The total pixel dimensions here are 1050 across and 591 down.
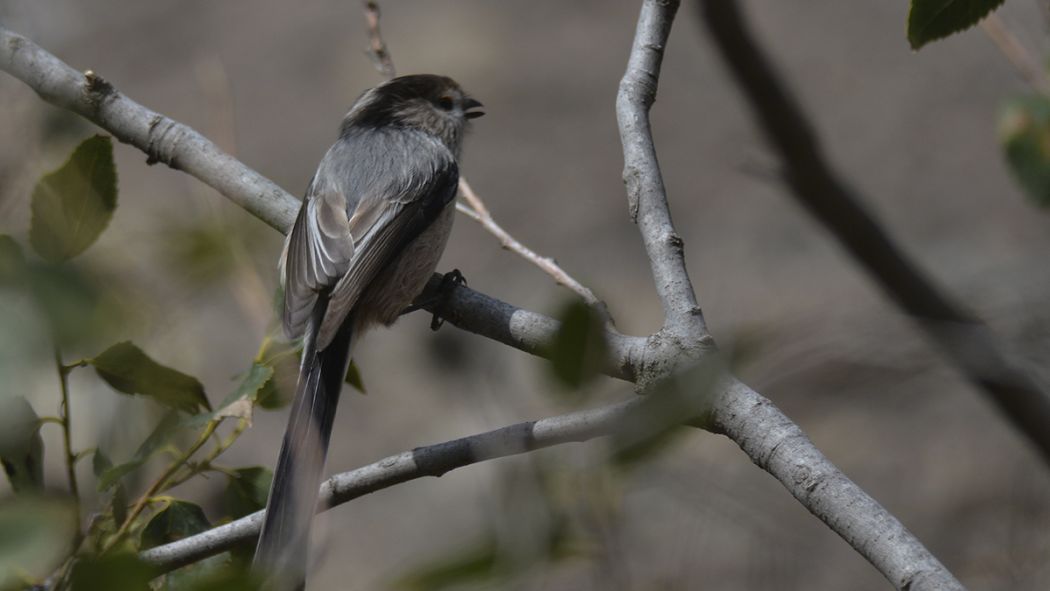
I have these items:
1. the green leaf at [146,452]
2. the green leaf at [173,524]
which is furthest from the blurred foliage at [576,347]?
the green leaf at [173,524]

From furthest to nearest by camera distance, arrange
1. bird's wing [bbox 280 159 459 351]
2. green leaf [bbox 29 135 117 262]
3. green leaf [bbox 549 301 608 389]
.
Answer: bird's wing [bbox 280 159 459 351] → green leaf [bbox 29 135 117 262] → green leaf [bbox 549 301 608 389]

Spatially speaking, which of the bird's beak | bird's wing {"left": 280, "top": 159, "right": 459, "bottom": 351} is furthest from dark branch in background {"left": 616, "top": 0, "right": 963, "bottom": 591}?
the bird's beak

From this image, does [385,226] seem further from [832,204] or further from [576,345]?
[576,345]

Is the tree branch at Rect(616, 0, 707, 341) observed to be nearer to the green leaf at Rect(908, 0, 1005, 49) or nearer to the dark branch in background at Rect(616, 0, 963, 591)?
the dark branch in background at Rect(616, 0, 963, 591)

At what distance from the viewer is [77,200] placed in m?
1.80

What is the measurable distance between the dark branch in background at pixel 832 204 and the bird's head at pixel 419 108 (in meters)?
1.59

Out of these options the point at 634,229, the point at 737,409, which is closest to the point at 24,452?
the point at 737,409

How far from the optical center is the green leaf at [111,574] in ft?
2.37

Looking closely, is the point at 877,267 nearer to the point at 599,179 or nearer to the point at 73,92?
the point at 73,92

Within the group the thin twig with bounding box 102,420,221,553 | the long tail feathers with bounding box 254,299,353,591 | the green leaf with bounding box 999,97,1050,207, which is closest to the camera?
the long tail feathers with bounding box 254,299,353,591

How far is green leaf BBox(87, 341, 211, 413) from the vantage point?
1.79m

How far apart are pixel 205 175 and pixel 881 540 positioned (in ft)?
6.32

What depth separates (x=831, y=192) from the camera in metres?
2.64

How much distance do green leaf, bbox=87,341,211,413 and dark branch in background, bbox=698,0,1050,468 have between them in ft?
4.66
